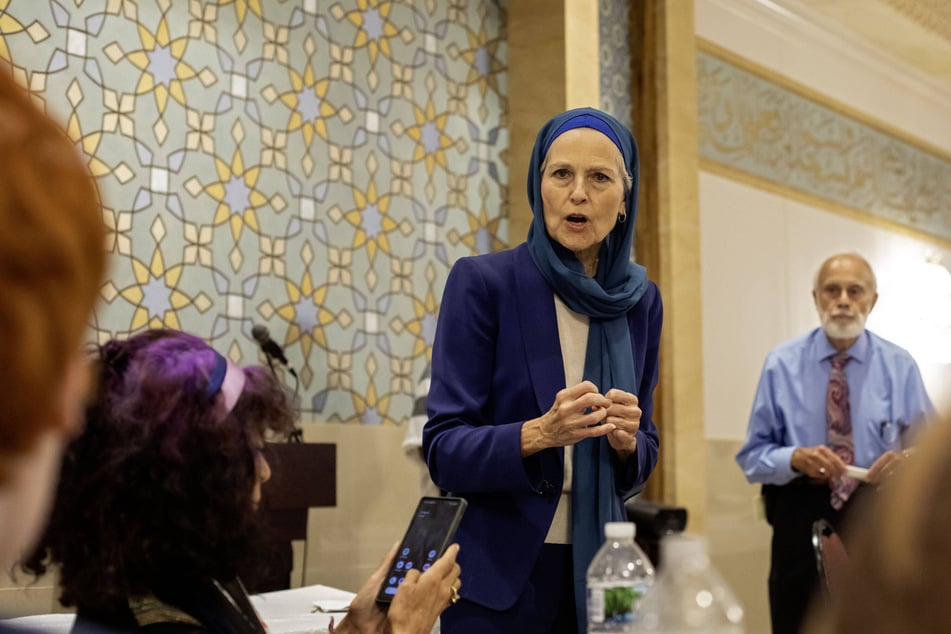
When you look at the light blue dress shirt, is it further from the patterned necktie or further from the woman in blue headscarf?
the woman in blue headscarf

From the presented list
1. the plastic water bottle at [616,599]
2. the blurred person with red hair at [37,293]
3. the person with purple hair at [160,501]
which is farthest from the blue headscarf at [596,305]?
the blurred person with red hair at [37,293]

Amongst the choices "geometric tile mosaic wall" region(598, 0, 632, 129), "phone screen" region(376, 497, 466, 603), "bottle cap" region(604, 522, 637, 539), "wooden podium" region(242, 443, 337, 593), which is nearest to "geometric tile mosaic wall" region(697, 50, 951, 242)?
"geometric tile mosaic wall" region(598, 0, 632, 129)

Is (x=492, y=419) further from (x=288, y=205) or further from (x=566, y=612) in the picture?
(x=288, y=205)

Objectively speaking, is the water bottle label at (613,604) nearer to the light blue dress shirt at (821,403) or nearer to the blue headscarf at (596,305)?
the blue headscarf at (596,305)

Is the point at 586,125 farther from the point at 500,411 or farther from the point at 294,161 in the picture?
the point at 294,161

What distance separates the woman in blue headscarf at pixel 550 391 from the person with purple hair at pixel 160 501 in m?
0.56

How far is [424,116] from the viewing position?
548 centimetres

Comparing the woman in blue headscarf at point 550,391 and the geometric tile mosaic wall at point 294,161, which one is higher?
the geometric tile mosaic wall at point 294,161

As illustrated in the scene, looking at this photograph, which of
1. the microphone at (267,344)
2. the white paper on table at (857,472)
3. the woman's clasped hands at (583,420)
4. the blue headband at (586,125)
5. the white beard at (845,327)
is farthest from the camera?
the microphone at (267,344)

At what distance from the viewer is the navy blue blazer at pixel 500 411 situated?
1.84 m

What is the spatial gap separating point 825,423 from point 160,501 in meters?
3.44

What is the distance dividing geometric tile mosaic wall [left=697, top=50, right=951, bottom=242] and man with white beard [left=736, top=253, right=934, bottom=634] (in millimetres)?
2640

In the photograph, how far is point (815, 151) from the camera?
Result: 7781 millimetres

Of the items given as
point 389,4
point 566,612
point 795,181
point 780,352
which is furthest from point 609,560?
point 795,181
